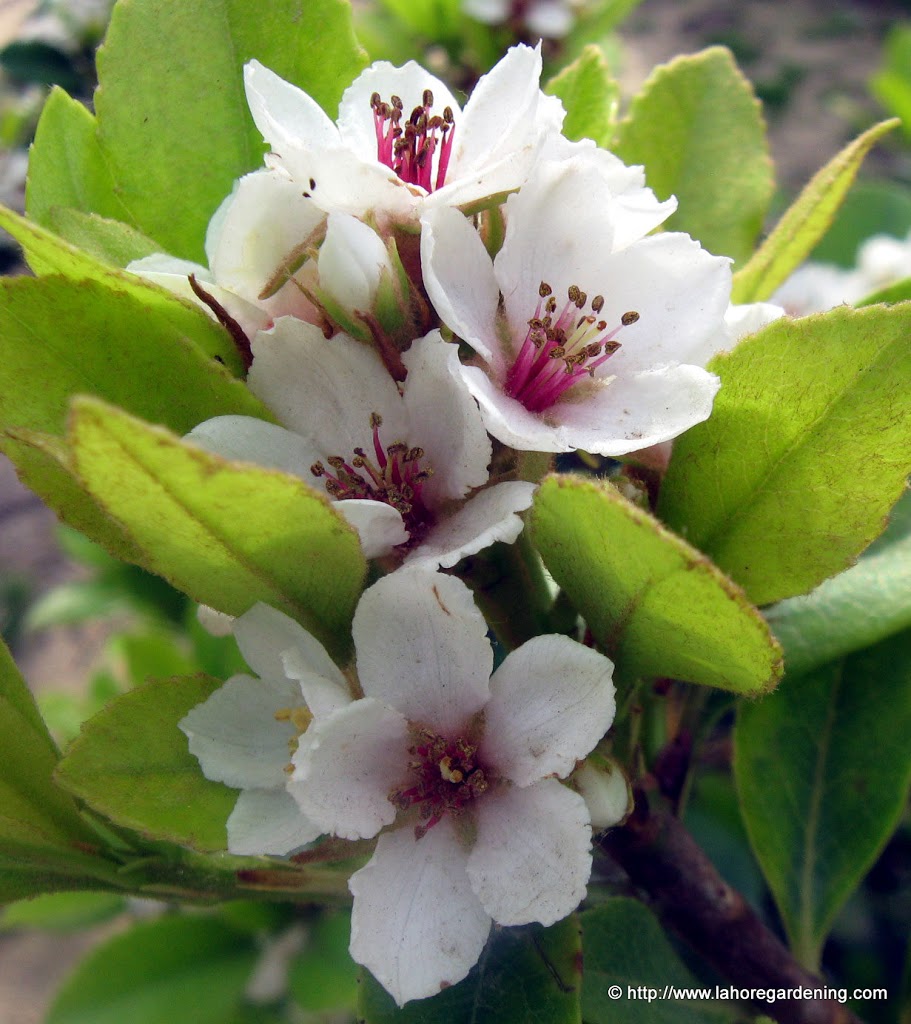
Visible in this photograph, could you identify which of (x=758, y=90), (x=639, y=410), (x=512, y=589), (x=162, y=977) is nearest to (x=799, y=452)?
(x=639, y=410)

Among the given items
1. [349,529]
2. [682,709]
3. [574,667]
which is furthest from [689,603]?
[682,709]

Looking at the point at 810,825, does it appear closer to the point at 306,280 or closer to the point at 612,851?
the point at 612,851

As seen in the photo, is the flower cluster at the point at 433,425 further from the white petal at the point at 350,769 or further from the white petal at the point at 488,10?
the white petal at the point at 488,10

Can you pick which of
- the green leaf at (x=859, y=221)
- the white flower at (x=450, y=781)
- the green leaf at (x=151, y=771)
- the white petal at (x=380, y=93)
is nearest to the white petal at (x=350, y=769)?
the white flower at (x=450, y=781)

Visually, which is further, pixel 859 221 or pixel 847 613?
pixel 859 221

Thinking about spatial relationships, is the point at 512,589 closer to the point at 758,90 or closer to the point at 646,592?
the point at 646,592

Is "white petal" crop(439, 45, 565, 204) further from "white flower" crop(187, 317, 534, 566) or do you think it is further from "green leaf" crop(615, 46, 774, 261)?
"green leaf" crop(615, 46, 774, 261)
